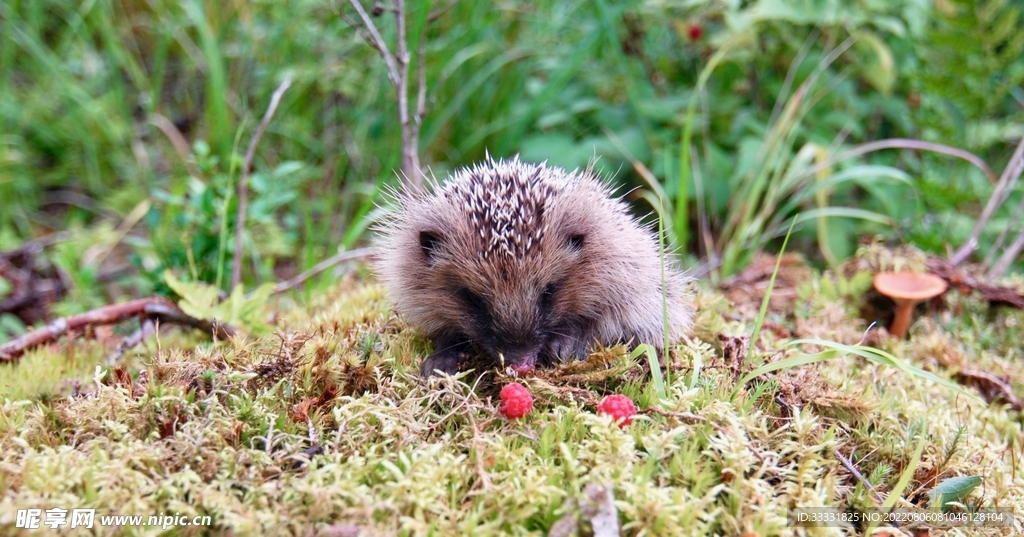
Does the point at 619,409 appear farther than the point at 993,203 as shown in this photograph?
No

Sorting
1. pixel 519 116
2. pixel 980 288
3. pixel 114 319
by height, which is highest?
pixel 519 116

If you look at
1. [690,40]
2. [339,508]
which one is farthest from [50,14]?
[339,508]

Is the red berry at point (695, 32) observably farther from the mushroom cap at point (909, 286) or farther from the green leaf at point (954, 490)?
the green leaf at point (954, 490)

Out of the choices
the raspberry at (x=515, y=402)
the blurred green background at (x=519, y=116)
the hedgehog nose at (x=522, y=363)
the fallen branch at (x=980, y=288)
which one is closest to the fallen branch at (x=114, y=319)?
the blurred green background at (x=519, y=116)

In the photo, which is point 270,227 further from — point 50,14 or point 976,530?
point 976,530

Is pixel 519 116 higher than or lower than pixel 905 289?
higher

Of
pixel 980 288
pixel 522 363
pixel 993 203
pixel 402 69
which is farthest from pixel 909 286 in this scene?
pixel 402 69

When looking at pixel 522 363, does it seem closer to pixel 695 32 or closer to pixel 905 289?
pixel 905 289
